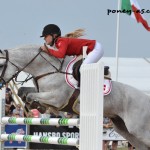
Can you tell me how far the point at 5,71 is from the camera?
31.1 feet

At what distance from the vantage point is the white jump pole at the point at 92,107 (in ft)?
23.4

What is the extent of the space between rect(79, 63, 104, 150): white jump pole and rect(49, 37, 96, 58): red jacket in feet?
5.34

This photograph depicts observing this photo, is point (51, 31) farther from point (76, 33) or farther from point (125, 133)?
point (125, 133)

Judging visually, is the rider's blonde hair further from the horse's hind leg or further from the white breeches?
the horse's hind leg

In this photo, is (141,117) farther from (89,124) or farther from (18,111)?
(18,111)

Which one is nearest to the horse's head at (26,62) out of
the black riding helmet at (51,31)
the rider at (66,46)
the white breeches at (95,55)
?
the rider at (66,46)

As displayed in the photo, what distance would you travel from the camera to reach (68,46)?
9148 mm

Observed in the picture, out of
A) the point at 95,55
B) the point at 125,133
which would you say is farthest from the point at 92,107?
the point at 125,133

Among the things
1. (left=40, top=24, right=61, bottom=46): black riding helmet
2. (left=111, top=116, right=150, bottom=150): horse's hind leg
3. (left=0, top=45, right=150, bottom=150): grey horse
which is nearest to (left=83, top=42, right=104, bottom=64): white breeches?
(left=0, top=45, right=150, bottom=150): grey horse

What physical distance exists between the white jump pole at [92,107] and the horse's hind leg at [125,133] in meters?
2.34

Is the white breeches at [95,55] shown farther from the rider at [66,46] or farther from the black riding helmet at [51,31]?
the black riding helmet at [51,31]

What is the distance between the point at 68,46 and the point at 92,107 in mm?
2095

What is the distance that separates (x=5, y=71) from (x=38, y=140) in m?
1.27

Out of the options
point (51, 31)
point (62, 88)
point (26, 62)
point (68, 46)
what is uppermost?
point (51, 31)
